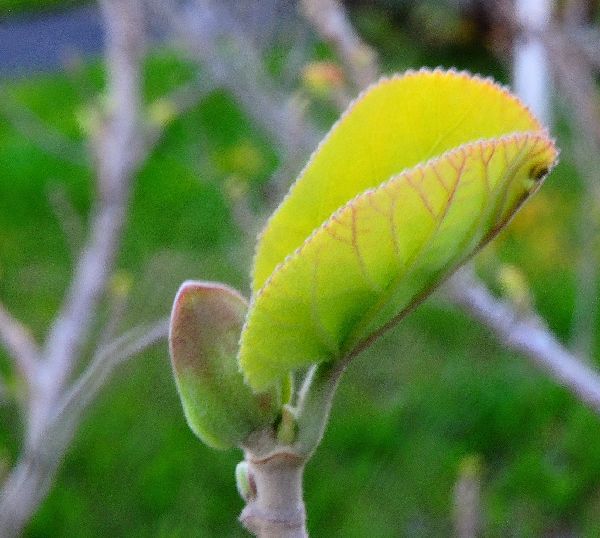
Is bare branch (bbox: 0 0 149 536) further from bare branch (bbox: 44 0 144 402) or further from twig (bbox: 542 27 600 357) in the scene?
twig (bbox: 542 27 600 357)

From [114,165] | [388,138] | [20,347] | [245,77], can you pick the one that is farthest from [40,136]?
[388,138]

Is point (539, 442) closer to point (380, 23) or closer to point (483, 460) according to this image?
point (483, 460)

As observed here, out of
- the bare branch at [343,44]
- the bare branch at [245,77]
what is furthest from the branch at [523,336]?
the bare branch at [245,77]

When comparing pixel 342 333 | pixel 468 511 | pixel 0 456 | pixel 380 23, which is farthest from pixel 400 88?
pixel 380 23

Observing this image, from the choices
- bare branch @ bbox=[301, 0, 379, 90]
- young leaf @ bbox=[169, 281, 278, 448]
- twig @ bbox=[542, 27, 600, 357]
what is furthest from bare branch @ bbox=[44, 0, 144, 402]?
young leaf @ bbox=[169, 281, 278, 448]

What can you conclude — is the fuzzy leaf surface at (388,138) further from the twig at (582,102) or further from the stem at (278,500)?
the twig at (582,102)

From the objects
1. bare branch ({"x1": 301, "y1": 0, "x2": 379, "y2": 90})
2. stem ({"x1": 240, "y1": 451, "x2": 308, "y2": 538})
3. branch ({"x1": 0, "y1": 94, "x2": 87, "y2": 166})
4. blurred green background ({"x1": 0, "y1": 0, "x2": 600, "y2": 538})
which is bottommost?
blurred green background ({"x1": 0, "y1": 0, "x2": 600, "y2": 538})

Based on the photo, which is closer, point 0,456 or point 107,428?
point 0,456

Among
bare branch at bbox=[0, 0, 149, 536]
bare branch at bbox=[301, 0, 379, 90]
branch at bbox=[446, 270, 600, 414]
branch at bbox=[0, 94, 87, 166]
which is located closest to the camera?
branch at bbox=[446, 270, 600, 414]
